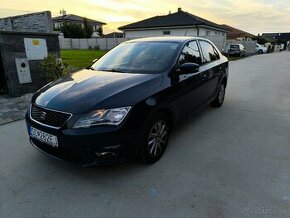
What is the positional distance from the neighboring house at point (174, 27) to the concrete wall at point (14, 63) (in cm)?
2420

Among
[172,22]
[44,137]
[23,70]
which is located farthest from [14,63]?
[172,22]

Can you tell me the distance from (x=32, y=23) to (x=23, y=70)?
15.1ft

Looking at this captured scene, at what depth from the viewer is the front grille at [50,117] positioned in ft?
8.68

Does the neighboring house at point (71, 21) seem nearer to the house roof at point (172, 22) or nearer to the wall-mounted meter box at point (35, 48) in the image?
the house roof at point (172, 22)

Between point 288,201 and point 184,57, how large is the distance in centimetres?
233

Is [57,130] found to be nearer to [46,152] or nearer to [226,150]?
[46,152]

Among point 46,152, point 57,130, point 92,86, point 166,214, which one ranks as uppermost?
point 92,86

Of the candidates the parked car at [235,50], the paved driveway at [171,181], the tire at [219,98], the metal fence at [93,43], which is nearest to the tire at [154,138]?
the paved driveway at [171,181]

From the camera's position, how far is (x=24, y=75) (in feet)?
20.8

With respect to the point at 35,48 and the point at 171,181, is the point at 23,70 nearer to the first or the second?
the point at 35,48

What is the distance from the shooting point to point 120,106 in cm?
267

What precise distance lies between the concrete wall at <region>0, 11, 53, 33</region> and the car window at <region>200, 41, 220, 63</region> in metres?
6.65

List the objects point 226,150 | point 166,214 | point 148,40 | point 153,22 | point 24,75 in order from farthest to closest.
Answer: point 153,22, point 24,75, point 148,40, point 226,150, point 166,214

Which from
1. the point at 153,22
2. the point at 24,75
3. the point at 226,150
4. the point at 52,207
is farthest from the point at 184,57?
the point at 153,22
